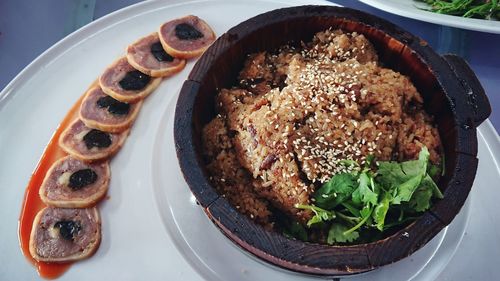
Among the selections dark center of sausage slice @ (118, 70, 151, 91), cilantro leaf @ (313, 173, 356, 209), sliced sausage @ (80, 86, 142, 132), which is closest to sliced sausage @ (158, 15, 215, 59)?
dark center of sausage slice @ (118, 70, 151, 91)

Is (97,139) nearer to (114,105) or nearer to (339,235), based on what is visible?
(114,105)

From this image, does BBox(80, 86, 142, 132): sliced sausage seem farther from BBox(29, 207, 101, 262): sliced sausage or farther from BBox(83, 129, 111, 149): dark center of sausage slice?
BBox(29, 207, 101, 262): sliced sausage

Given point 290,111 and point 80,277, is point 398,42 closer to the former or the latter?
point 290,111

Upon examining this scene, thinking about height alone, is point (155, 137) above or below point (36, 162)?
above

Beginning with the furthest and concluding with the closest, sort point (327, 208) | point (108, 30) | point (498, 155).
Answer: point (108, 30), point (498, 155), point (327, 208)

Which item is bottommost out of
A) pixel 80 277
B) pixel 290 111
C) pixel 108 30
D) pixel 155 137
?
pixel 80 277

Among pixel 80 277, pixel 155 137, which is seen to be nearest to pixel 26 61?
pixel 155 137
